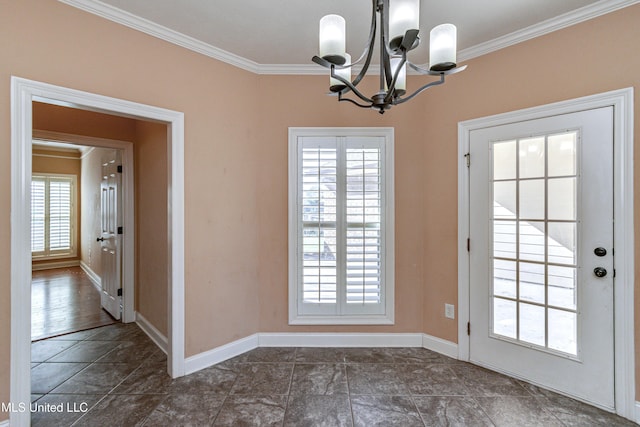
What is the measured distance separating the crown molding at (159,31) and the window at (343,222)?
2.63 feet

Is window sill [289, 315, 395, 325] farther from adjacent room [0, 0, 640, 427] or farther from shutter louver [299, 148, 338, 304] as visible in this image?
shutter louver [299, 148, 338, 304]

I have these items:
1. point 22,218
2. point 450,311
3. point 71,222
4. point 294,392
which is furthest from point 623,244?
point 71,222

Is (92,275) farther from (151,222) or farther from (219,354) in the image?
(219,354)

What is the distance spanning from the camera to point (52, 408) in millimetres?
1890

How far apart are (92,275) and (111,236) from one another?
2863 mm

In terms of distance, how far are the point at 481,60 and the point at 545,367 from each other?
250cm

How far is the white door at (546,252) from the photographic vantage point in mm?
1884

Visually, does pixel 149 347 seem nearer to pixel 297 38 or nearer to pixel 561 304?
pixel 297 38

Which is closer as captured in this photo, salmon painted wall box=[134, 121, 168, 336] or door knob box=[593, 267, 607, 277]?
door knob box=[593, 267, 607, 277]

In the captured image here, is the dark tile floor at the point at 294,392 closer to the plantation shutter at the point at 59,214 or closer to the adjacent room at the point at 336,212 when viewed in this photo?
the adjacent room at the point at 336,212

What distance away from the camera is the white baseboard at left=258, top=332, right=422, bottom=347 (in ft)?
8.93

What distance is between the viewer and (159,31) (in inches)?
84.0

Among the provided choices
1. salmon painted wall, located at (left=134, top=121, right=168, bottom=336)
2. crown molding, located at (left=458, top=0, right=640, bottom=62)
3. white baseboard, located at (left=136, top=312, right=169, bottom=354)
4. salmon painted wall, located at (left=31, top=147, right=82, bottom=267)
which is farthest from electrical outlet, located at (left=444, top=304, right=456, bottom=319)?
salmon painted wall, located at (left=31, top=147, right=82, bottom=267)

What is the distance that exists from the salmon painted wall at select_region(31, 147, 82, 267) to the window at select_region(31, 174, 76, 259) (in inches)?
3.4
